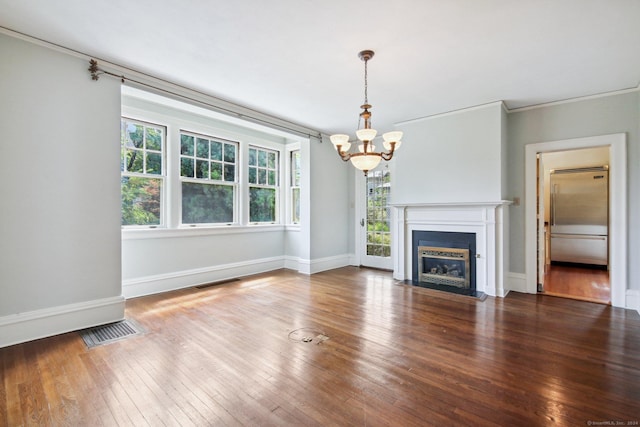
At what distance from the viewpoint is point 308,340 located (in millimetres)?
2670

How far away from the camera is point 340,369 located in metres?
2.19

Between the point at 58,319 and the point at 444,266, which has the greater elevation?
the point at 444,266

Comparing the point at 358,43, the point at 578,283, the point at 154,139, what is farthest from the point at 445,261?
the point at 154,139

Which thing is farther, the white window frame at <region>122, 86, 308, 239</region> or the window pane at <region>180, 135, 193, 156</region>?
the window pane at <region>180, 135, 193, 156</region>

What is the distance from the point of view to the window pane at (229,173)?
5.11 m

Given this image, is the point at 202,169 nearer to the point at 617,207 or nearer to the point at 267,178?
the point at 267,178

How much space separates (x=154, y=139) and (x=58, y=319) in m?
2.58

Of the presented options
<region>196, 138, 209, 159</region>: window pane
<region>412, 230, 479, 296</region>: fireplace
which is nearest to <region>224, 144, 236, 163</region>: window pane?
<region>196, 138, 209, 159</region>: window pane

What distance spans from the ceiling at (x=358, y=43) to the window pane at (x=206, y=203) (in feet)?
5.42

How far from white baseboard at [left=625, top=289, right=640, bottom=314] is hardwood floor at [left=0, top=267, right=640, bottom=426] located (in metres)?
0.22

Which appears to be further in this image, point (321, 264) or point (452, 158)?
point (321, 264)

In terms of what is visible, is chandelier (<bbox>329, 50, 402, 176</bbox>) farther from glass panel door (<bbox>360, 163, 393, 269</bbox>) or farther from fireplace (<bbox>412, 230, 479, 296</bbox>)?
glass panel door (<bbox>360, 163, 393, 269</bbox>)

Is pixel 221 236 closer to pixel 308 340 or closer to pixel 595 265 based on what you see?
pixel 308 340

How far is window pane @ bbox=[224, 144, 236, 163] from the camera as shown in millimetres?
5102
